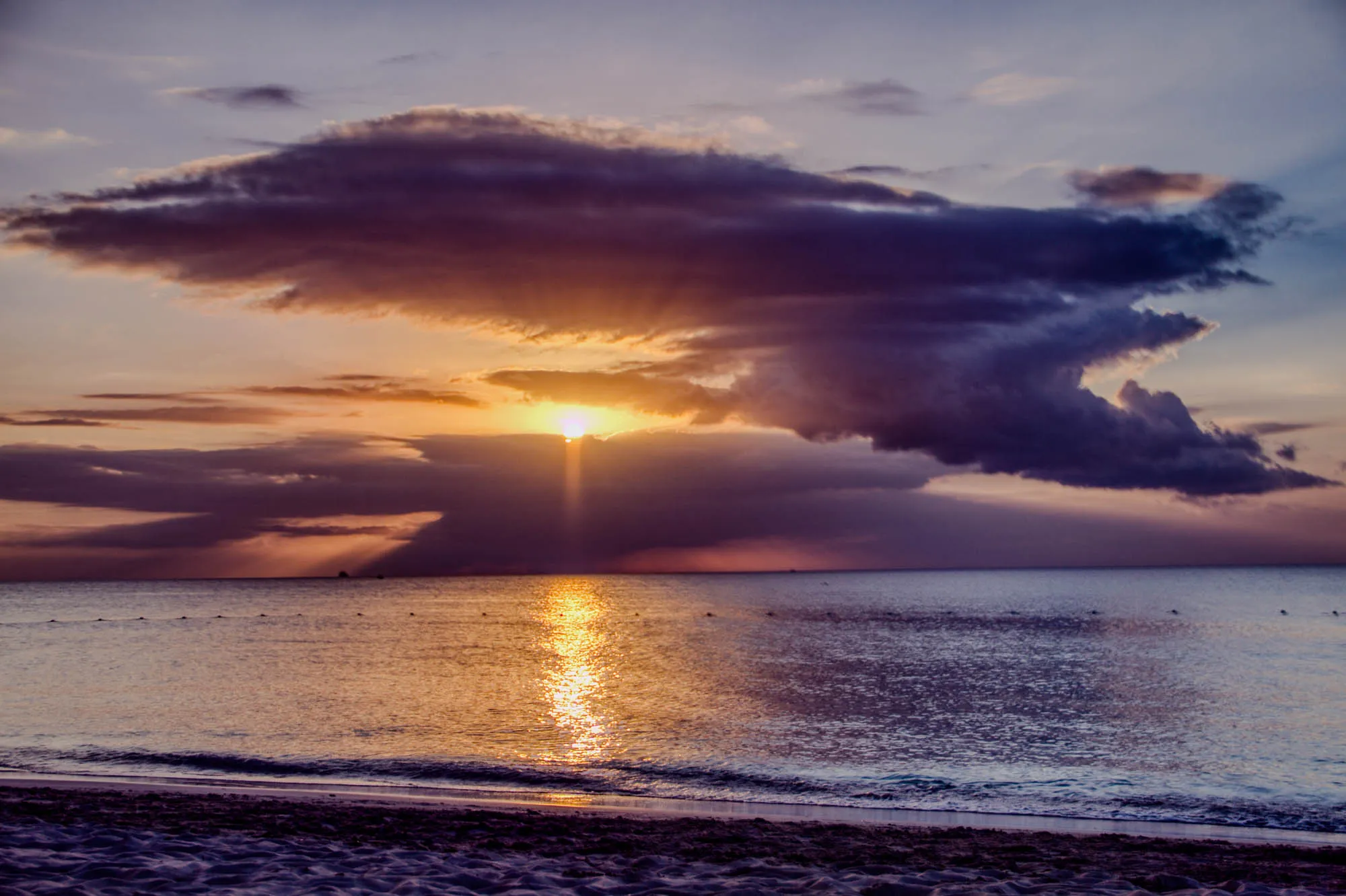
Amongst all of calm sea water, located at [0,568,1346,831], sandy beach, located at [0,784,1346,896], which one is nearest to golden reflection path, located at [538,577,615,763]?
calm sea water, located at [0,568,1346,831]

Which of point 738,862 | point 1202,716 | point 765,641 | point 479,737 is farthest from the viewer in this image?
point 765,641

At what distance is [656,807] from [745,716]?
14543mm

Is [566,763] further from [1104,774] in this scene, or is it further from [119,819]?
[1104,774]

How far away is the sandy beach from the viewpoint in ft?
38.4

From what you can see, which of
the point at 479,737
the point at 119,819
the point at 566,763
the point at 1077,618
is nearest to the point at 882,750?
the point at 566,763

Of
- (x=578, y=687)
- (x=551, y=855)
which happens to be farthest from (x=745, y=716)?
(x=551, y=855)

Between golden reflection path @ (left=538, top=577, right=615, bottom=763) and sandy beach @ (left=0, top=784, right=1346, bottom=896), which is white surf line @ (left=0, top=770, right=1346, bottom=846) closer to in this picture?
sandy beach @ (left=0, top=784, right=1346, bottom=896)

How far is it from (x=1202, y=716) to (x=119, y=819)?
3378cm

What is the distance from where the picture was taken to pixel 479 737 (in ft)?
95.6

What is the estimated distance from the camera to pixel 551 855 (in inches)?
558

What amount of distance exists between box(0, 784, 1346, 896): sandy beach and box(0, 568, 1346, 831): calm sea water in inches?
183

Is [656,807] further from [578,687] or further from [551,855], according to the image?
[578,687]

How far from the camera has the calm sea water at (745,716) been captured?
22.6m

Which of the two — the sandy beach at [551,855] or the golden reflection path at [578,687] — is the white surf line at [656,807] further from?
the golden reflection path at [578,687]
